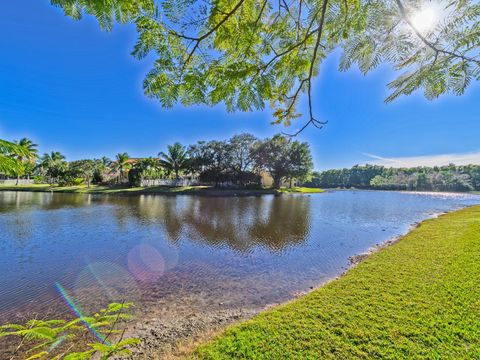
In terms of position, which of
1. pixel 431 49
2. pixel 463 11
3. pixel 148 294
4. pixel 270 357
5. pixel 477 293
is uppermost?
pixel 463 11

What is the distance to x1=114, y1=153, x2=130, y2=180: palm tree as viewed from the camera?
46.4 metres

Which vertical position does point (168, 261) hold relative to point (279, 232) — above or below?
below

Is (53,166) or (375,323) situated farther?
(53,166)

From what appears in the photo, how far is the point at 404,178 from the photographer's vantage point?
8606 cm

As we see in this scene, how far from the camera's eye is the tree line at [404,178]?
74294 mm

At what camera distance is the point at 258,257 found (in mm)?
8398

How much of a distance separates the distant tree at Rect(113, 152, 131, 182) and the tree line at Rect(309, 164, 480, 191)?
195ft

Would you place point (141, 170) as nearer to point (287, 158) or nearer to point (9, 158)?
point (287, 158)

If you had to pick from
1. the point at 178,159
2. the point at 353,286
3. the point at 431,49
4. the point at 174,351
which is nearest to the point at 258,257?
the point at 353,286

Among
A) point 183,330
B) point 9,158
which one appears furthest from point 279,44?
point 183,330

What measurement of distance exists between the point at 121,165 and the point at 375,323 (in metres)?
51.5

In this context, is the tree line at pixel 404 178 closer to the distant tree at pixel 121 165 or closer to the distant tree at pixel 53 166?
the distant tree at pixel 121 165

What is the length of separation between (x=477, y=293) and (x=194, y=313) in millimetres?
5499

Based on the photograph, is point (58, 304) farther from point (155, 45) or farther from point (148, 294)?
point (155, 45)
